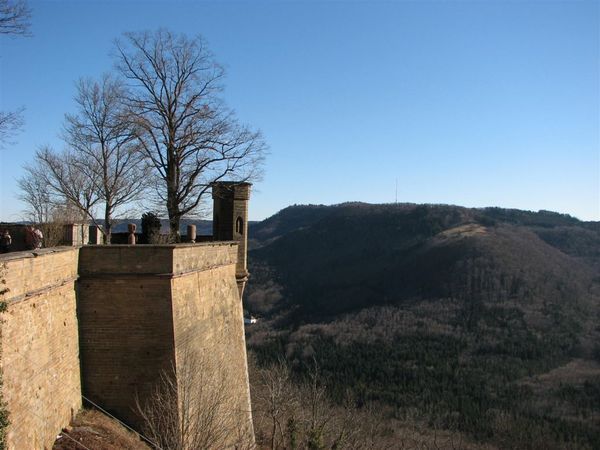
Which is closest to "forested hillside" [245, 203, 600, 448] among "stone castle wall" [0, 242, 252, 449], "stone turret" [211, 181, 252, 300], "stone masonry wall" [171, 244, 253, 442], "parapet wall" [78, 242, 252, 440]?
"stone turret" [211, 181, 252, 300]

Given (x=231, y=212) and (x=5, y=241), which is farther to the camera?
(x=231, y=212)

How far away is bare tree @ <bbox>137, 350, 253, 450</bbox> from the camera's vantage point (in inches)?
419

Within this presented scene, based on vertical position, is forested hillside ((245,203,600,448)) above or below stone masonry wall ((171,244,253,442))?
below

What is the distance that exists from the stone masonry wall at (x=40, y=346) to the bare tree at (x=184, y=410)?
1.49 m

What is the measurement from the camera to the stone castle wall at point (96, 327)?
8.80m

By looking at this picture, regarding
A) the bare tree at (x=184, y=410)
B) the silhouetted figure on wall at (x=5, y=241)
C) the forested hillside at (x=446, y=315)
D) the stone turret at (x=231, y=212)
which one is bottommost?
the forested hillside at (x=446, y=315)

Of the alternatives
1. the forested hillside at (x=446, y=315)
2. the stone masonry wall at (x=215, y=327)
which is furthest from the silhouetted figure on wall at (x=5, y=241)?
the forested hillside at (x=446, y=315)

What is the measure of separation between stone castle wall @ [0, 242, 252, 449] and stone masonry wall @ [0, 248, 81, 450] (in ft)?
0.05

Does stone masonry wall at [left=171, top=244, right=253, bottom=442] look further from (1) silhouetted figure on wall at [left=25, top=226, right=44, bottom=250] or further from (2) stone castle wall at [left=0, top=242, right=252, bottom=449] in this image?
(1) silhouetted figure on wall at [left=25, top=226, right=44, bottom=250]

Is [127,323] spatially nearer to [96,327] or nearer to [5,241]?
[96,327]

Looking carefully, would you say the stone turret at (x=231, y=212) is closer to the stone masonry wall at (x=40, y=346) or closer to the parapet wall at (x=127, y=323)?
the parapet wall at (x=127, y=323)

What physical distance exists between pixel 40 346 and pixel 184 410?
9.01ft

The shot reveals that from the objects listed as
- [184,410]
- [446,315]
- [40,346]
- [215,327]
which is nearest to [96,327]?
[40,346]

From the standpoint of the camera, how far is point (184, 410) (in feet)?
34.6
